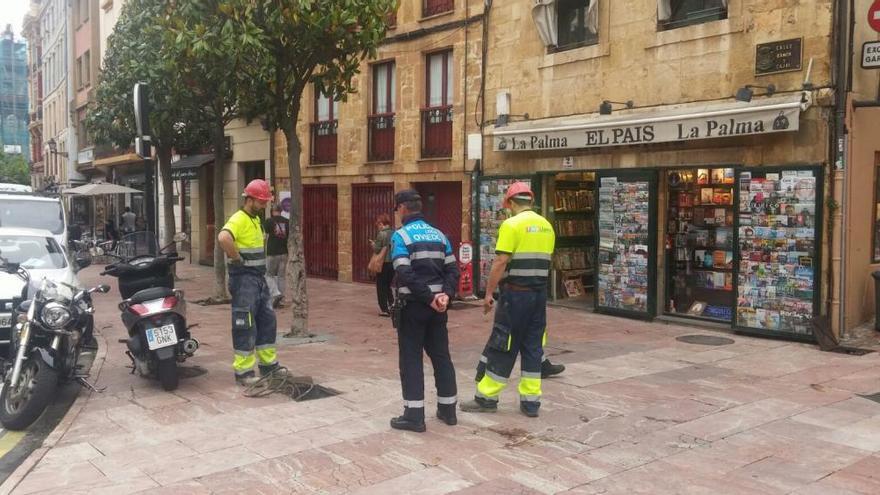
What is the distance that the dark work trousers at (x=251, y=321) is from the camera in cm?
704

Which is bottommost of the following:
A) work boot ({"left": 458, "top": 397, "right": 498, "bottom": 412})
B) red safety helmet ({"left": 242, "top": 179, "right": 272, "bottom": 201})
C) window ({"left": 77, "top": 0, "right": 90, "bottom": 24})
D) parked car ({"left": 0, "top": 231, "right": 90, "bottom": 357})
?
work boot ({"left": 458, "top": 397, "right": 498, "bottom": 412})

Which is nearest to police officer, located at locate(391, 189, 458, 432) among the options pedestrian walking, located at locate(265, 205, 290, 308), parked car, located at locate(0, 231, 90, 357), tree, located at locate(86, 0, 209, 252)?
parked car, located at locate(0, 231, 90, 357)

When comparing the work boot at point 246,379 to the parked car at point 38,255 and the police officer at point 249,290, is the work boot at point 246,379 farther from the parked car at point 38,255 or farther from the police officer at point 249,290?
the parked car at point 38,255

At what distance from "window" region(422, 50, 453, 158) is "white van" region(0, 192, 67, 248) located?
6631 mm

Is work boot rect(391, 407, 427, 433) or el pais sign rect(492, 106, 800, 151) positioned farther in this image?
el pais sign rect(492, 106, 800, 151)

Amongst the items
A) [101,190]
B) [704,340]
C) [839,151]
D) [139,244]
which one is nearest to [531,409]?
[704,340]

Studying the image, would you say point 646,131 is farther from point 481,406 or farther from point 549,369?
point 481,406

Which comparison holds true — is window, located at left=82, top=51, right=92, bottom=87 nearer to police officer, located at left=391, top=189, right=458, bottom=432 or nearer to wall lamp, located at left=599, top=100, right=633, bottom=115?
wall lamp, located at left=599, top=100, right=633, bottom=115

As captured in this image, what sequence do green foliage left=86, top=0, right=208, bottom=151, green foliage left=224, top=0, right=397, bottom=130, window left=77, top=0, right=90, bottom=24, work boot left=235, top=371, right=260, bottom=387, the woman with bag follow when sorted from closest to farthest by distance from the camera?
1. work boot left=235, top=371, right=260, bottom=387
2. green foliage left=224, top=0, right=397, bottom=130
3. the woman with bag
4. green foliage left=86, top=0, right=208, bottom=151
5. window left=77, top=0, right=90, bottom=24

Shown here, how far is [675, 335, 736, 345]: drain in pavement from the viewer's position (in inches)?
380

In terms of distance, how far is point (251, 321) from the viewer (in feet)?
23.1

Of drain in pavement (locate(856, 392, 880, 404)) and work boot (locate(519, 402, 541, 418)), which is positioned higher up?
work boot (locate(519, 402, 541, 418))

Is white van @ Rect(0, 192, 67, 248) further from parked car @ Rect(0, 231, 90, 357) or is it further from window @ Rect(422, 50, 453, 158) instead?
window @ Rect(422, 50, 453, 158)

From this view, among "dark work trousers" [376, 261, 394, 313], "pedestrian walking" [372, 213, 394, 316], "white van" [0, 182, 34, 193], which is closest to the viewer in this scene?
"pedestrian walking" [372, 213, 394, 316]
